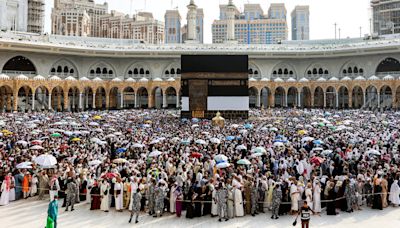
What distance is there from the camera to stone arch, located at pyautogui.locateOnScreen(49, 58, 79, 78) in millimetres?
42125

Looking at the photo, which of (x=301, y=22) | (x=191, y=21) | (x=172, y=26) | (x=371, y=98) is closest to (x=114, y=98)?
(x=191, y=21)

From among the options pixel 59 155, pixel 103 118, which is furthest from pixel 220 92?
pixel 59 155

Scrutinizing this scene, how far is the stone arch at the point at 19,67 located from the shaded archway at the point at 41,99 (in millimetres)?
2098

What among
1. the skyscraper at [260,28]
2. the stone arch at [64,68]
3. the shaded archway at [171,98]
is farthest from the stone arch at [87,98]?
the skyscraper at [260,28]

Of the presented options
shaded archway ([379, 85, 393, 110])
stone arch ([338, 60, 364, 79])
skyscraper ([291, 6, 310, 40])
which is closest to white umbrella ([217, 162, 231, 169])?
shaded archway ([379, 85, 393, 110])

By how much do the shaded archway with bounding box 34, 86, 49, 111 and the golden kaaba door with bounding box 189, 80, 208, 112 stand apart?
57.9 feet

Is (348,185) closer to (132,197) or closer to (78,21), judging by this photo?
(132,197)

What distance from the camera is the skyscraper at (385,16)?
55.9 metres

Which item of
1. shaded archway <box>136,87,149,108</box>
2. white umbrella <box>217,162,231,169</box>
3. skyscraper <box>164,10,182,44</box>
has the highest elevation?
skyscraper <box>164,10,182,44</box>

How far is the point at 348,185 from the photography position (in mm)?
9148

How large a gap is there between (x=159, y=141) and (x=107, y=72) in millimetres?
32384

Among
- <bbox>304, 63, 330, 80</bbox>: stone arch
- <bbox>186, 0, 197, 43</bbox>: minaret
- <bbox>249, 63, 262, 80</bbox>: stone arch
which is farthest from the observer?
<bbox>186, 0, 197, 43</bbox>: minaret

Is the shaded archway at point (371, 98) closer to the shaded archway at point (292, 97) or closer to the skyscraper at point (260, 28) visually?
the shaded archway at point (292, 97)

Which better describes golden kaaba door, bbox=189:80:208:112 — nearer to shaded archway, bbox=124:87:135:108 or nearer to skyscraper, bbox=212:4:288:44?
shaded archway, bbox=124:87:135:108
